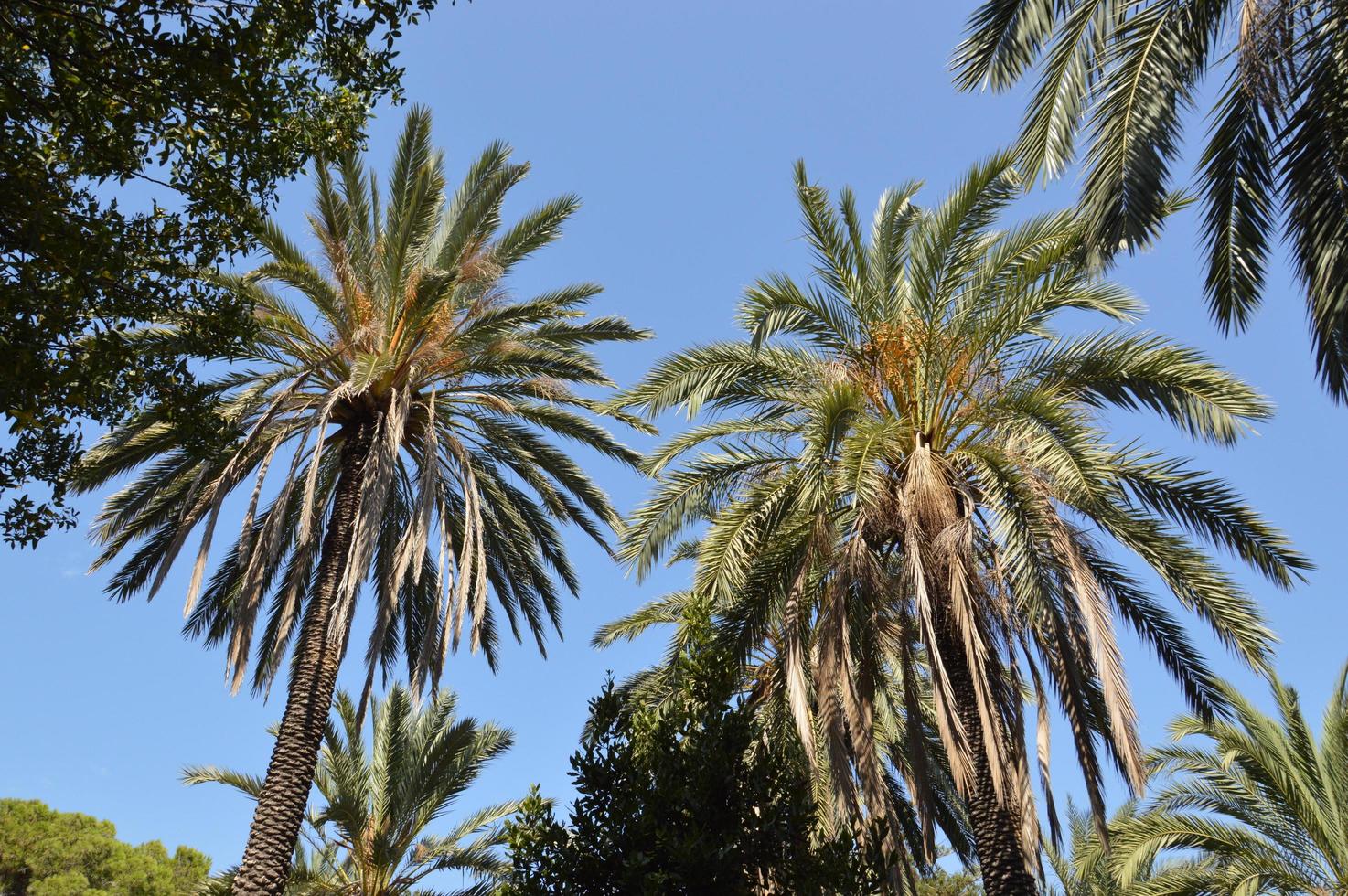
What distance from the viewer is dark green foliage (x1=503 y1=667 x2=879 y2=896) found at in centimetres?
678

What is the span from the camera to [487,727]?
17.3m

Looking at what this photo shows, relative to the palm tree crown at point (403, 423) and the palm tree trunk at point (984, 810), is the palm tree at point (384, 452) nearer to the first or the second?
the palm tree crown at point (403, 423)

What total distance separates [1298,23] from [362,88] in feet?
20.9

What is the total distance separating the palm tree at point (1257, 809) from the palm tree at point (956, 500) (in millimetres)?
6093

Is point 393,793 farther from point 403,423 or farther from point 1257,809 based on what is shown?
point 1257,809

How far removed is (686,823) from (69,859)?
89.7ft

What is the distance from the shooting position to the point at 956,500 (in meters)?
11.1

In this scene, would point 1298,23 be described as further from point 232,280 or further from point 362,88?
point 232,280

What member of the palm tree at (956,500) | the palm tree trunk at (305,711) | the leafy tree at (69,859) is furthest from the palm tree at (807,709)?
the leafy tree at (69,859)

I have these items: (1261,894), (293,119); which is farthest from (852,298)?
(1261,894)

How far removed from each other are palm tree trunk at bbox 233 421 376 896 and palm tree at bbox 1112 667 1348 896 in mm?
11615

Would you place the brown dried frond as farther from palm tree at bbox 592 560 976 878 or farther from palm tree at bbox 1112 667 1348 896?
palm tree at bbox 1112 667 1348 896

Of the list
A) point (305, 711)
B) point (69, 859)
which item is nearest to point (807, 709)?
point (305, 711)

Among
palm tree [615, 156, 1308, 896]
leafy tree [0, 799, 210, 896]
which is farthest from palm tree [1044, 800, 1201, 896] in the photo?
leafy tree [0, 799, 210, 896]
